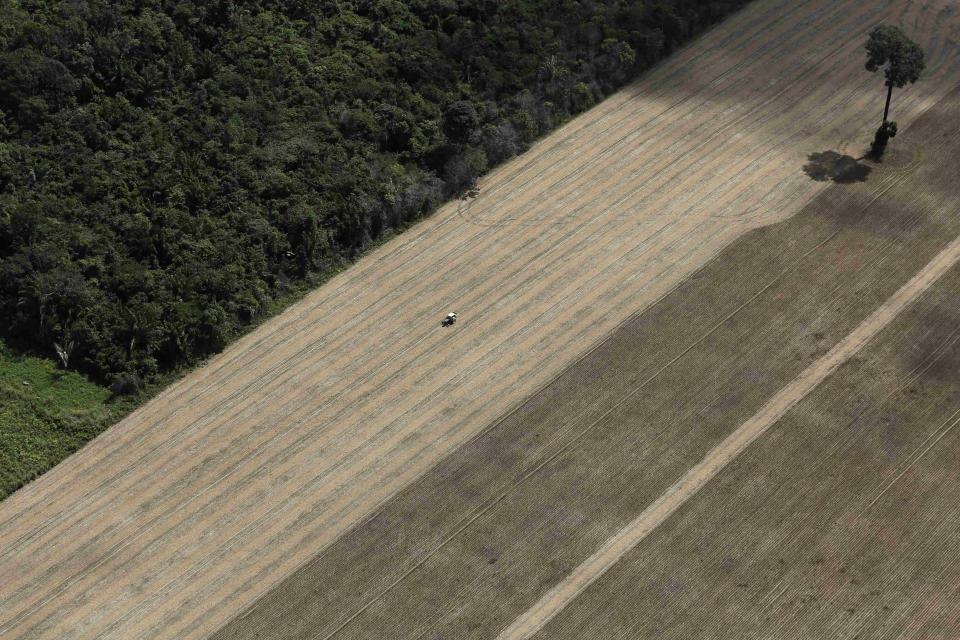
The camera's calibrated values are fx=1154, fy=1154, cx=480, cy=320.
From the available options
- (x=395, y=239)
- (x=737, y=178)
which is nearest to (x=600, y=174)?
(x=737, y=178)

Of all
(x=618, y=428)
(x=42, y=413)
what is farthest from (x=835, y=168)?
(x=42, y=413)

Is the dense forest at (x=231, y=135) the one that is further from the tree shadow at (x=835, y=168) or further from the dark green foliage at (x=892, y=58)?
the dark green foliage at (x=892, y=58)

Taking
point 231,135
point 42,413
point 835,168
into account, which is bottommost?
point 835,168

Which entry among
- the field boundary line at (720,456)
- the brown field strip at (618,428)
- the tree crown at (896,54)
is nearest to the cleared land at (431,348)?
the brown field strip at (618,428)

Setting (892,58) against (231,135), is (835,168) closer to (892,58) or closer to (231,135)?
(892,58)

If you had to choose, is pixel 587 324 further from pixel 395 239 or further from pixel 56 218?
pixel 56 218

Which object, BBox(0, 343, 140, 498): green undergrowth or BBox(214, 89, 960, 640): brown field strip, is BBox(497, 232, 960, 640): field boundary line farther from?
BBox(0, 343, 140, 498): green undergrowth

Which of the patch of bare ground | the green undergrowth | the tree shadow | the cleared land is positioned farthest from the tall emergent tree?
the green undergrowth
